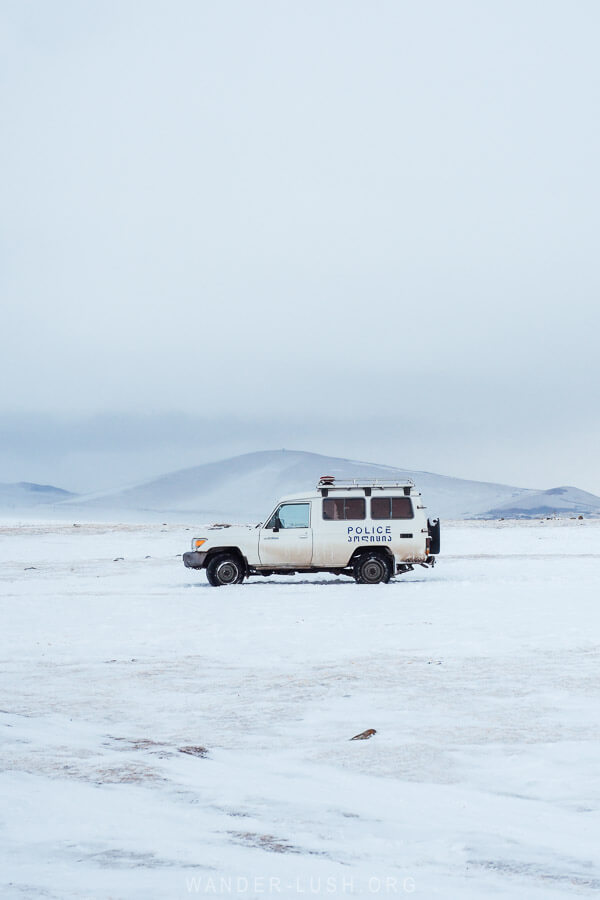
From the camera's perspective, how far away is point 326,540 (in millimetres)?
22812

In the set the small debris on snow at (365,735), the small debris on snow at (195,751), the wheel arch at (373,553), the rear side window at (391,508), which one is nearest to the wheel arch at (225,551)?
the wheel arch at (373,553)

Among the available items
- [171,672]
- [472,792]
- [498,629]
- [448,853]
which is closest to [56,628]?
[171,672]

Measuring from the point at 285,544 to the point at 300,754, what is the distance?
50.0 feet

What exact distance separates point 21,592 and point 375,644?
1084cm

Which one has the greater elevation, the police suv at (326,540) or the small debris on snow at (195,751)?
the police suv at (326,540)

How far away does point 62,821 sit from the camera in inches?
224

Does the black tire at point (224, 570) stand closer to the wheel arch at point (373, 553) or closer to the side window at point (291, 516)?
the side window at point (291, 516)

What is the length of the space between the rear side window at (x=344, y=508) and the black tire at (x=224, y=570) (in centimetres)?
225

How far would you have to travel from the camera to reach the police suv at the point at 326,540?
22.7m

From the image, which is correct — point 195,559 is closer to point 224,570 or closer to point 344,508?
point 224,570

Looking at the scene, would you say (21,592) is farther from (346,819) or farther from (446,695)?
(346,819)

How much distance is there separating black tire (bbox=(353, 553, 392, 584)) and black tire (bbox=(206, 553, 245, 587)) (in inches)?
102

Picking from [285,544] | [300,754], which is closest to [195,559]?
[285,544]

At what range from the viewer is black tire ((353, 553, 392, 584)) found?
75.2 ft
